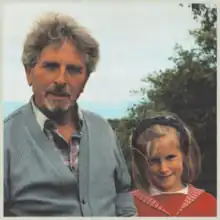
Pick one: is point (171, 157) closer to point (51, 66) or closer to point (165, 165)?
point (165, 165)

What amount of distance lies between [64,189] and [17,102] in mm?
691

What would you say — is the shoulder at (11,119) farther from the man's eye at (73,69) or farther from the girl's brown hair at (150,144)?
the girl's brown hair at (150,144)


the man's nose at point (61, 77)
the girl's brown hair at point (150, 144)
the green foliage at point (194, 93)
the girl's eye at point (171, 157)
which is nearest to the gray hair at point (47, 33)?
the man's nose at point (61, 77)

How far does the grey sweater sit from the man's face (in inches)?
5.4

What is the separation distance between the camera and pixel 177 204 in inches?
123

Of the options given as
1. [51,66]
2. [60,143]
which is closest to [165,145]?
[60,143]

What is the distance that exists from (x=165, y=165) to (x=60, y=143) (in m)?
0.76

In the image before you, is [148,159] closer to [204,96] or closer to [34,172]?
[204,96]

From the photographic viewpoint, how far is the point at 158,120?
316 cm

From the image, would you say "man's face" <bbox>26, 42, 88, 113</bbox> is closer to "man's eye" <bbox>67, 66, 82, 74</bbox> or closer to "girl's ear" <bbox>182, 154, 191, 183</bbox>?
"man's eye" <bbox>67, 66, 82, 74</bbox>

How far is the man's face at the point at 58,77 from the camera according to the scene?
3094mm

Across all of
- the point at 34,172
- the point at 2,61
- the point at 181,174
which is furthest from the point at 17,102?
the point at 181,174

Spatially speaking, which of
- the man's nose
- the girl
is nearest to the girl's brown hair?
the girl

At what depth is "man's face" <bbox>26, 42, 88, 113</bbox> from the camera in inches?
122
